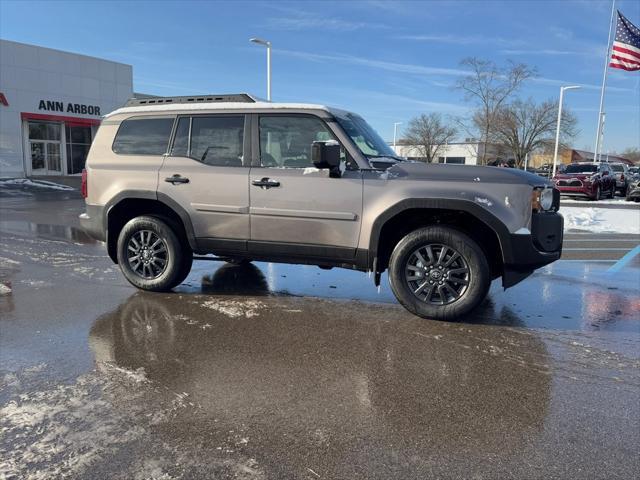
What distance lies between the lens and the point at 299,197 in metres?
5.10

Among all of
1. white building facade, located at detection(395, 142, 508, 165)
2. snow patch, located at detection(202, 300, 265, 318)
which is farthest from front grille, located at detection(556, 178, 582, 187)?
white building facade, located at detection(395, 142, 508, 165)

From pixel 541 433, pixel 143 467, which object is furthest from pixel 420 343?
pixel 143 467

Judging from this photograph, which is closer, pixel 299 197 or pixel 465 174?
pixel 465 174

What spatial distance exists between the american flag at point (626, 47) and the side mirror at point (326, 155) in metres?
24.3

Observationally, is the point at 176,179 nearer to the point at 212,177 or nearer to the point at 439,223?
the point at 212,177

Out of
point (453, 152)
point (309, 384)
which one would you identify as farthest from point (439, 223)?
point (453, 152)

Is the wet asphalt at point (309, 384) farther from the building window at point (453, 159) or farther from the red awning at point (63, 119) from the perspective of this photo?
the building window at point (453, 159)

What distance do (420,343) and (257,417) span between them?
1.80 m

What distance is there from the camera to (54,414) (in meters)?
3.08

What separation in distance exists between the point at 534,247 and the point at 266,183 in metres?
2.65

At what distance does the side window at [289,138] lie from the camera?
5.15 metres

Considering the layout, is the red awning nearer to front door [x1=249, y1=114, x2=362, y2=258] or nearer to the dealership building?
the dealership building

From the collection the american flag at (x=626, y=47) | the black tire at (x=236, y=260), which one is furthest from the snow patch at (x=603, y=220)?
the american flag at (x=626, y=47)

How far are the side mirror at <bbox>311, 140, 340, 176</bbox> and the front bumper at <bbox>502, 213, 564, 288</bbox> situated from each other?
1.76 metres
